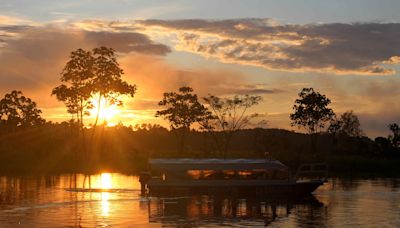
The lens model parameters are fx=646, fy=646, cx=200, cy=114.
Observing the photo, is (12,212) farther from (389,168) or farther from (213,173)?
(389,168)

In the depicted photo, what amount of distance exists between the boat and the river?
6.12 ft

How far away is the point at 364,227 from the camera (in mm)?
34906

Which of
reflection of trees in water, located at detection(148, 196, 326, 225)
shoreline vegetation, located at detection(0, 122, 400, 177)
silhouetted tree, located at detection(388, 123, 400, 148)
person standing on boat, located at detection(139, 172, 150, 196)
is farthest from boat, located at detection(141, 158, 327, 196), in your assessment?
silhouetted tree, located at detection(388, 123, 400, 148)

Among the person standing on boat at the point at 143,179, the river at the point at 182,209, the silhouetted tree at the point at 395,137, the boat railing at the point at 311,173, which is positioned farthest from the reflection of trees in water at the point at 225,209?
the silhouetted tree at the point at 395,137

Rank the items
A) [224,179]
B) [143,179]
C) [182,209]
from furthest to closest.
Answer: [224,179], [143,179], [182,209]

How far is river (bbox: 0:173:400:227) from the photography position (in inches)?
1438

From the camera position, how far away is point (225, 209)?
43781mm

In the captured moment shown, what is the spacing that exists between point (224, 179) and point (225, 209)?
11.9 metres

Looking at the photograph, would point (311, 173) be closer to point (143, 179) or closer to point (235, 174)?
point (235, 174)

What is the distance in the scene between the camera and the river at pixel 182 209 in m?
36.5

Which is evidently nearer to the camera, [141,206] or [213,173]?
[141,206]

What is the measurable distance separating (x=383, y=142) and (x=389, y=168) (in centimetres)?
3397

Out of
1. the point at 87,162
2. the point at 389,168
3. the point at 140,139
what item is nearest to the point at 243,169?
the point at 87,162

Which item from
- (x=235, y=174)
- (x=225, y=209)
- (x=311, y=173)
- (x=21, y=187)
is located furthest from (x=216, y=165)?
(x=311, y=173)
